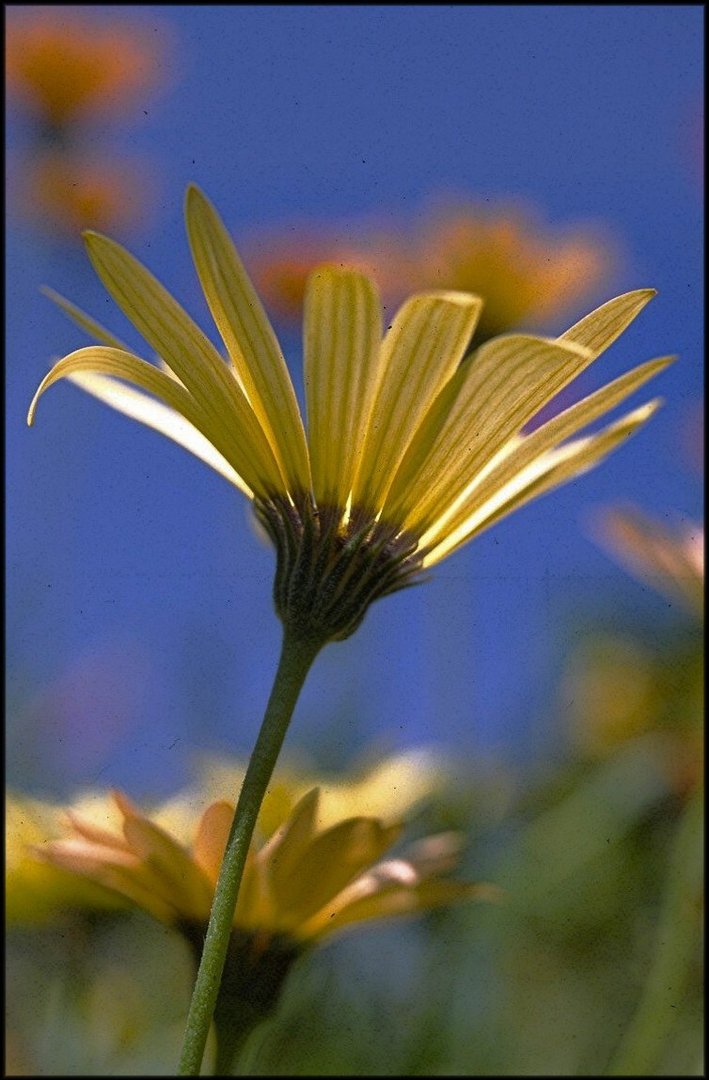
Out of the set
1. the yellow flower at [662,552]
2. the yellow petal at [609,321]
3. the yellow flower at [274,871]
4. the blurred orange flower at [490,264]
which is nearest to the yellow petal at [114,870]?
the yellow flower at [274,871]

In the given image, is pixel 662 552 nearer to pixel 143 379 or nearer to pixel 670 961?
pixel 670 961

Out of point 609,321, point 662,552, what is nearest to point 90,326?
point 609,321

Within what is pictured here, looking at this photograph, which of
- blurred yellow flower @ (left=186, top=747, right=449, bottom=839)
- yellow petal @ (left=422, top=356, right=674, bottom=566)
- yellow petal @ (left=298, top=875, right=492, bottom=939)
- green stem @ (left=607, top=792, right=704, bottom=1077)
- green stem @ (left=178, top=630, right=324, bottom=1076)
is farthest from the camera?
green stem @ (left=607, top=792, right=704, bottom=1077)

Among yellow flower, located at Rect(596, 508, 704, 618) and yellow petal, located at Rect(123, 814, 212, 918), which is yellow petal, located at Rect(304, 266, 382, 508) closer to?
yellow petal, located at Rect(123, 814, 212, 918)

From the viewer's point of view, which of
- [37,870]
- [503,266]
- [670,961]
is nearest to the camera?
[37,870]

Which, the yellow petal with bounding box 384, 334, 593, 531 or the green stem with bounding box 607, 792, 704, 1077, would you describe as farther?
the green stem with bounding box 607, 792, 704, 1077

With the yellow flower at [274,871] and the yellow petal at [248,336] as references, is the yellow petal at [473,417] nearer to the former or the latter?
the yellow petal at [248,336]

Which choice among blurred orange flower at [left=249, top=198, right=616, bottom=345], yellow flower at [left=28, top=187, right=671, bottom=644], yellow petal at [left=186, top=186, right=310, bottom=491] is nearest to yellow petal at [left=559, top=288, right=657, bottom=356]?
yellow flower at [left=28, top=187, right=671, bottom=644]

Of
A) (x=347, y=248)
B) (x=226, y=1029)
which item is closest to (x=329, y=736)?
(x=347, y=248)

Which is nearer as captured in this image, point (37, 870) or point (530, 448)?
point (530, 448)
